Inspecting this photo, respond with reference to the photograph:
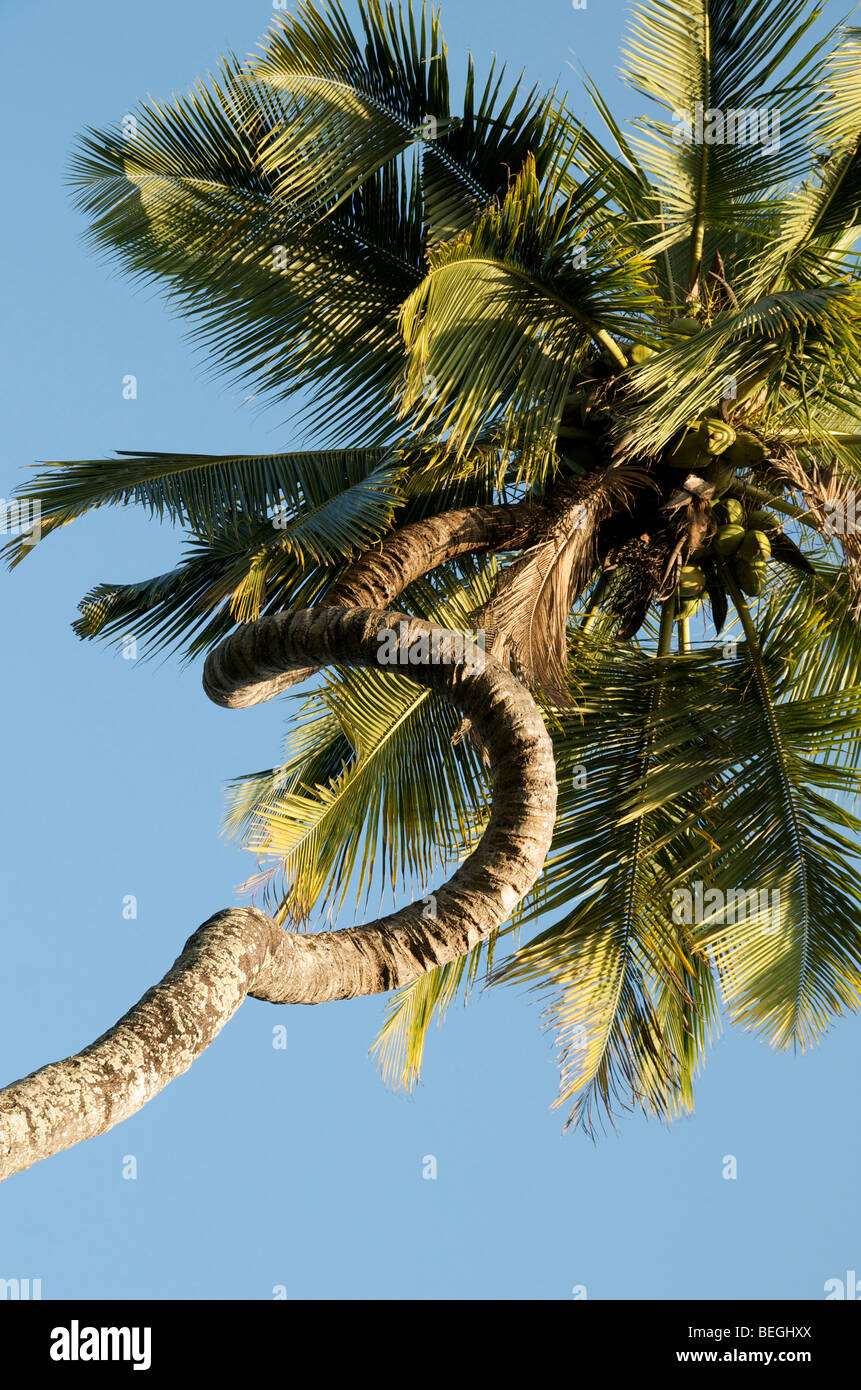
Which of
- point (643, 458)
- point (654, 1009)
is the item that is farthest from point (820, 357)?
point (654, 1009)

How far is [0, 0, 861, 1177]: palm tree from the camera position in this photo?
675 cm

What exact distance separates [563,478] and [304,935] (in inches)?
143

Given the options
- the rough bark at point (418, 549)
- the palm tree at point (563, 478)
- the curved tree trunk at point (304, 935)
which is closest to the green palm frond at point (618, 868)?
the palm tree at point (563, 478)

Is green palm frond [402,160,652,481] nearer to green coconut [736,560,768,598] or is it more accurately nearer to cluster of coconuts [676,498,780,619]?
cluster of coconuts [676,498,780,619]

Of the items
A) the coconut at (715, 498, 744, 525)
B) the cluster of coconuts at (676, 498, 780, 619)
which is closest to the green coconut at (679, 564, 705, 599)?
the cluster of coconuts at (676, 498, 780, 619)

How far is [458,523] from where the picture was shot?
7.28m

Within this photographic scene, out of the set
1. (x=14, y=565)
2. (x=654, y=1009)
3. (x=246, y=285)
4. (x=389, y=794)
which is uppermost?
(x=246, y=285)

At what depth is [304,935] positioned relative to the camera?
4.81 m

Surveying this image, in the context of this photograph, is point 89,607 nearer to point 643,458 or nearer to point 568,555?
point 568,555

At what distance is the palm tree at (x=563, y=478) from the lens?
22.2ft

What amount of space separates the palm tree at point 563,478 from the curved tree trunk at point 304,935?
0.08 meters

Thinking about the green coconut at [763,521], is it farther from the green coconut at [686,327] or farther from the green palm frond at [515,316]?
the green palm frond at [515,316]

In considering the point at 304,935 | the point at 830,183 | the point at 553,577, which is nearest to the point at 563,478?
the point at 553,577

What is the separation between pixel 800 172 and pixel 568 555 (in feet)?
8.70
